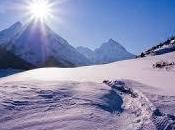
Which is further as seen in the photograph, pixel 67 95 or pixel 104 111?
pixel 67 95

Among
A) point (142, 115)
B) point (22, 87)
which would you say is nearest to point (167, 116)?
point (142, 115)

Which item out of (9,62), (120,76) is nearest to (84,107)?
(120,76)

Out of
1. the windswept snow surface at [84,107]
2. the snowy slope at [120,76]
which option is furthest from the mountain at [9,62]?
the windswept snow surface at [84,107]

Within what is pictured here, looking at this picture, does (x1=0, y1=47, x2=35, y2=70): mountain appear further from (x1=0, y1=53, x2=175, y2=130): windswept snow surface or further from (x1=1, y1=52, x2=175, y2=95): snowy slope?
(x1=0, y1=53, x2=175, y2=130): windswept snow surface

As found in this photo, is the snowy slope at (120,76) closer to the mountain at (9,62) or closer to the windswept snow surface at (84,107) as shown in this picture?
the windswept snow surface at (84,107)

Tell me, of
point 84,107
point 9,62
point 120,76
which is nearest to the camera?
point 84,107

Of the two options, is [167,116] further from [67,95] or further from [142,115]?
[67,95]

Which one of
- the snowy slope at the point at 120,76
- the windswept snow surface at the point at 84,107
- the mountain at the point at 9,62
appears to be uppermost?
the mountain at the point at 9,62

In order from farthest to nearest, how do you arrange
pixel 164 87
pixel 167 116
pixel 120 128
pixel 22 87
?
pixel 164 87 < pixel 22 87 < pixel 167 116 < pixel 120 128

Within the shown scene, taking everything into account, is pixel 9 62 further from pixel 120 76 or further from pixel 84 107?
pixel 84 107

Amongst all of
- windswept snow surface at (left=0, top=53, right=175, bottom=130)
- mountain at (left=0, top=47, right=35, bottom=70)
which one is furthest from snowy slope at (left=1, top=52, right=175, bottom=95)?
mountain at (left=0, top=47, right=35, bottom=70)

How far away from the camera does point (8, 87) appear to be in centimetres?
697

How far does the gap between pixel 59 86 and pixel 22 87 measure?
2.54ft

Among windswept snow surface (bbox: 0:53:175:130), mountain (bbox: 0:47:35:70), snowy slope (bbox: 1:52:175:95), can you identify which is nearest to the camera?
windswept snow surface (bbox: 0:53:175:130)
